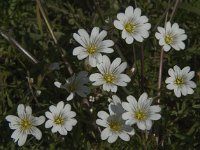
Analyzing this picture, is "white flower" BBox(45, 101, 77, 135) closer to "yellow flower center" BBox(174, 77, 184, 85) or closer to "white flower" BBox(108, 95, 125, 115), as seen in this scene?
"white flower" BBox(108, 95, 125, 115)

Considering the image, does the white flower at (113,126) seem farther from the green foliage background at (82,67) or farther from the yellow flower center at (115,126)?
the green foliage background at (82,67)

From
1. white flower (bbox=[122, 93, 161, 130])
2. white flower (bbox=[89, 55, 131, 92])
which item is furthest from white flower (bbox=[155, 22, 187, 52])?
white flower (bbox=[122, 93, 161, 130])

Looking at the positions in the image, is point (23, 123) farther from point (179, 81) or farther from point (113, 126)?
point (179, 81)

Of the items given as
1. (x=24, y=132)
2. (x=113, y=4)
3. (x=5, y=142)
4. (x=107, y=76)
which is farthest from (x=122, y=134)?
(x=113, y=4)

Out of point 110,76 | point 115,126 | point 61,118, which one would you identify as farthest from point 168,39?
point 61,118

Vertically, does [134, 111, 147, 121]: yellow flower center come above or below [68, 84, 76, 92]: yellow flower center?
below

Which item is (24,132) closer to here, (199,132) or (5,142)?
(5,142)

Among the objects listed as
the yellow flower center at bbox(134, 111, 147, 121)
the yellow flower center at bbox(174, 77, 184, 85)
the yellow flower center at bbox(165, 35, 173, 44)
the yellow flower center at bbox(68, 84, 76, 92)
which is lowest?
the yellow flower center at bbox(134, 111, 147, 121)
